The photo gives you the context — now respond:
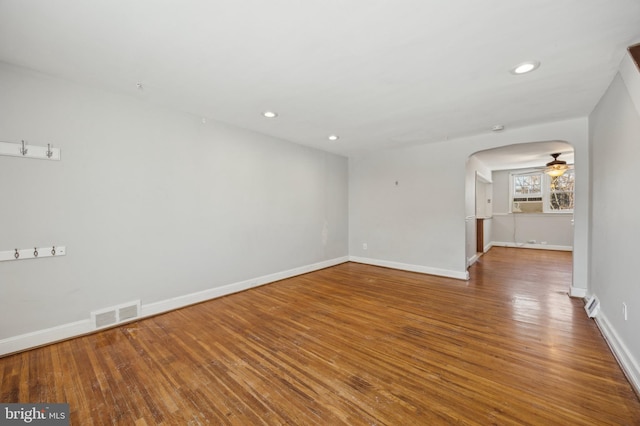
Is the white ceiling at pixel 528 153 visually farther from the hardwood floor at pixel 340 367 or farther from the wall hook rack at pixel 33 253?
the wall hook rack at pixel 33 253

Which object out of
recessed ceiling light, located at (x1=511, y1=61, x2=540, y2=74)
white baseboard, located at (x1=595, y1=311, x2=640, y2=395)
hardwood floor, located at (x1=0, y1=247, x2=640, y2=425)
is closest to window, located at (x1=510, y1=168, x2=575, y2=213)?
hardwood floor, located at (x1=0, y1=247, x2=640, y2=425)

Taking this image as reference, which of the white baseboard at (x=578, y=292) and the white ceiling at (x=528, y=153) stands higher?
the white ceiling at (x=528, y=153)

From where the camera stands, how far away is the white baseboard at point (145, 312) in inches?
89.3

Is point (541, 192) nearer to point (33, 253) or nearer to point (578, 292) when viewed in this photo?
point (578, 292)

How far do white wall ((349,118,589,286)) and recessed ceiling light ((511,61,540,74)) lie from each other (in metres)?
2.11

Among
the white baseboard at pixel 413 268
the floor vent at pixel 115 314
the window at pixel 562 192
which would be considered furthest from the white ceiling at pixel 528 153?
the floor vent at pixel 115 314

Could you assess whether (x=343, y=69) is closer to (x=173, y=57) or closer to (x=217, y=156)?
(x=173, y=57)

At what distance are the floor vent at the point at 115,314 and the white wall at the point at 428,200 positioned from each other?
4.33 meters

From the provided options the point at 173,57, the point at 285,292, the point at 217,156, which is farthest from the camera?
the point at 285,292

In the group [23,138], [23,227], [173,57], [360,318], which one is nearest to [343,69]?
[173,57]

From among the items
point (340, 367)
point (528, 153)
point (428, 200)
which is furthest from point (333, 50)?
point (528, 153)

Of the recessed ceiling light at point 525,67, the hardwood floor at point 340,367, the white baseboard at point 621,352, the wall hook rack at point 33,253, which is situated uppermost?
the recessed ceiling light at point 525,67

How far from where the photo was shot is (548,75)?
2377 millimetres

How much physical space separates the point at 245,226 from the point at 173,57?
2.44 m
